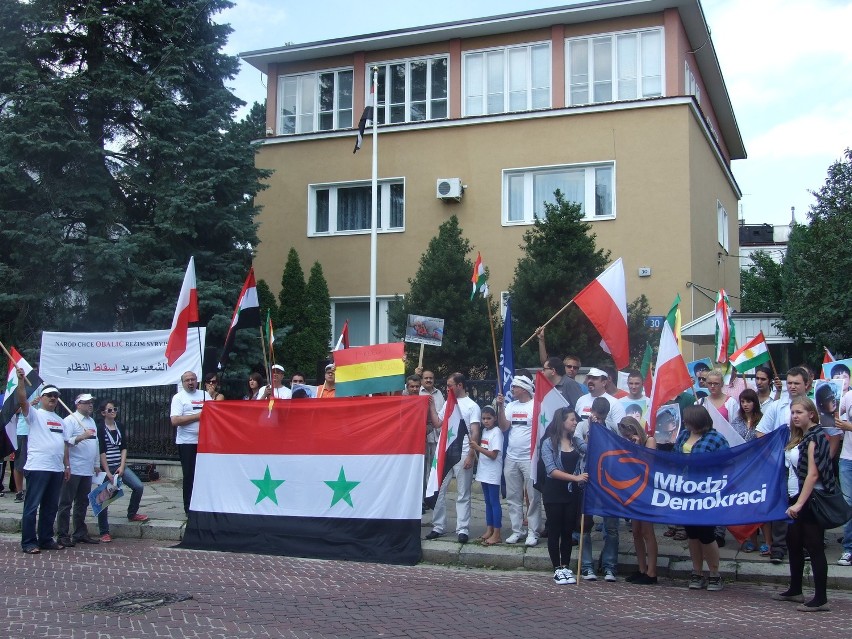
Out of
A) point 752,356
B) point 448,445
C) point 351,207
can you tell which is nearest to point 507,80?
point 351,207

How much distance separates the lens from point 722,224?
88.2 feet

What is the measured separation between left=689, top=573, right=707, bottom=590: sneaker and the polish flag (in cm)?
193

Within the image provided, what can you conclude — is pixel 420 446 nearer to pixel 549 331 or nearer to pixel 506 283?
pixel 549 331

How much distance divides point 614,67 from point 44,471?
16576mm

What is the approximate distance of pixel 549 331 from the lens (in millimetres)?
16297

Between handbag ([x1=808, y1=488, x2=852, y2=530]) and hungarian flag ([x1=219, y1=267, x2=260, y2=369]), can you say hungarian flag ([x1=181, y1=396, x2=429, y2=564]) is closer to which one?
hungarian flag ([x1=219, y1=267, x2=260, y2=369])

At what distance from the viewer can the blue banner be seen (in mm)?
8203

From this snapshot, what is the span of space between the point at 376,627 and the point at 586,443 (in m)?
3.10

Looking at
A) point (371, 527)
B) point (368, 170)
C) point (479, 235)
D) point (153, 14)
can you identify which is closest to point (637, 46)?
point (479, 235)

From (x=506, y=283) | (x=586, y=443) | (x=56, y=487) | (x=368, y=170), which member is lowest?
(x=56, y=487)

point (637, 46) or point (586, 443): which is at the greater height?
point (637, 46)

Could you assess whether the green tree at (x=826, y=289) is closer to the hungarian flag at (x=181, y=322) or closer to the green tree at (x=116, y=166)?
the green tree at (x=116, y=166)

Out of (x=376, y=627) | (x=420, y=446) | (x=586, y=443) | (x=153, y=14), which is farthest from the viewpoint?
(x=153, y=14)

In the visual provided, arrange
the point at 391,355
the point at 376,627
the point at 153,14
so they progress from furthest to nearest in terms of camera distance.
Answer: the point at 153,14 < the point at 391,355 < the point at 376,627
